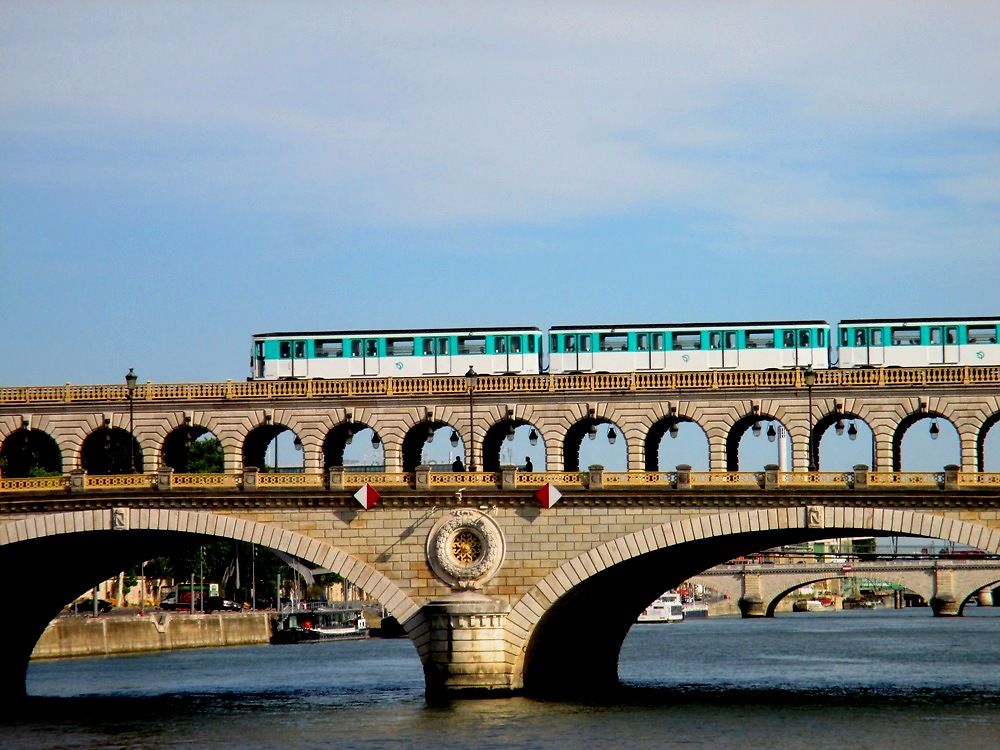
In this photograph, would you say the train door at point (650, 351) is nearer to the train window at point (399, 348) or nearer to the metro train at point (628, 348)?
the metro train at point (628, 348)

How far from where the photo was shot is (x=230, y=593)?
174 metres

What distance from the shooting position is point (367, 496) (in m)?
76.3

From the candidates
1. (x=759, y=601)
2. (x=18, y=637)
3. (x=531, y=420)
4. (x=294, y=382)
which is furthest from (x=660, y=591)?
(x=759, y=601)

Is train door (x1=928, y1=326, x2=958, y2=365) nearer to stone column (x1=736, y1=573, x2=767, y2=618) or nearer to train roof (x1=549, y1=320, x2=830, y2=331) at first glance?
train roof (x1=549, y1=320, x2=830, y2=331)

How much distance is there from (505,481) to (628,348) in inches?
437

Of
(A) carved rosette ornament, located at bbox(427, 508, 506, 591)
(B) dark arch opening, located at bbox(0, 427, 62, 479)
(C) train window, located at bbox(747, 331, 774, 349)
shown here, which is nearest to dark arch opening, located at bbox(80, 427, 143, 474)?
(B) dark arch opening, located at bbox(0, 427, 62, 479)

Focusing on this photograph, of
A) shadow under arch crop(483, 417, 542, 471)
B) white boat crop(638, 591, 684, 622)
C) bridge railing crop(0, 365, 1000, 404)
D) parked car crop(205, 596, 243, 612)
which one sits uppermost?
bridge railing crop(0, 365, 1000, 404)

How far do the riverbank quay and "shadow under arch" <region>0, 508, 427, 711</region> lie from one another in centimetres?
2697

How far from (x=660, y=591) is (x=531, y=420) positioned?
57.6 ft

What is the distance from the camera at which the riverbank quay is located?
118 metres

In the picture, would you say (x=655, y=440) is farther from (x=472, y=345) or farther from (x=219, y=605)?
(x=219, y=605)

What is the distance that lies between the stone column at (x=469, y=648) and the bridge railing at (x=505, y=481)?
17.9 ft

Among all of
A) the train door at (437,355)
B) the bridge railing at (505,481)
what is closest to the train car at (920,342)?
the bridge railing at (505,481)

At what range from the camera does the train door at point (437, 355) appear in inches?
3329
